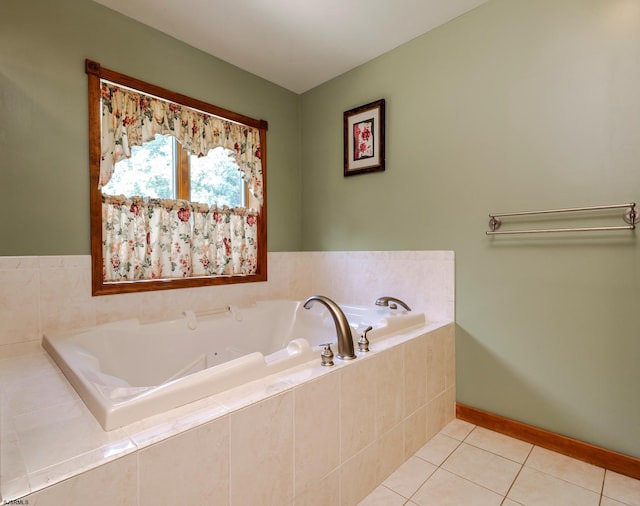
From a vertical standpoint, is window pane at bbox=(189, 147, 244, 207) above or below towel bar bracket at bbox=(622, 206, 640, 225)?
above

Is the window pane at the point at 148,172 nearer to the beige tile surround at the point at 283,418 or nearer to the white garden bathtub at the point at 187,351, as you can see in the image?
the beige tile surround at the point at 283,418

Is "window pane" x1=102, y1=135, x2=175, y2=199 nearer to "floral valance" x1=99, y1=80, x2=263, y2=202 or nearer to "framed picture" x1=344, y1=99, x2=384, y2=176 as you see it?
"floral valance" x1=99, y1=80, x2=263, y2=202

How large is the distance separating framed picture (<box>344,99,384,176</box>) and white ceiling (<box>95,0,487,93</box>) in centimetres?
38

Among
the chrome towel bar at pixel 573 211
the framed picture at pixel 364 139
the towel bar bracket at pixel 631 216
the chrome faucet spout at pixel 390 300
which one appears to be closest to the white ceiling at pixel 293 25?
the framed picture at pixel 364 139

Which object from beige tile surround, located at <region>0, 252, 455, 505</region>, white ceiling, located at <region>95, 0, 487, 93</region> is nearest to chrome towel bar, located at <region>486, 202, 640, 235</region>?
beige tile surround, located at <region>0, 252, 455, 505</region>

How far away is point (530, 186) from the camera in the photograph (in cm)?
182

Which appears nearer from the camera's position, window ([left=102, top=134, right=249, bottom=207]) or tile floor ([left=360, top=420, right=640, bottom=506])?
tile floor ([left=360, top=420, right=640, bottom=506])

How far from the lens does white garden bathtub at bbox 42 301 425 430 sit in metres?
0.99

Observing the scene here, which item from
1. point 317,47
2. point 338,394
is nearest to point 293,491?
point 338,394

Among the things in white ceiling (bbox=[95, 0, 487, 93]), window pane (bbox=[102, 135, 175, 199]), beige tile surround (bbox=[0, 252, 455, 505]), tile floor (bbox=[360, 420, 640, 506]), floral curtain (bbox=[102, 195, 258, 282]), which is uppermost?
white ceiling (bbox=[95, 0, 487, 93])

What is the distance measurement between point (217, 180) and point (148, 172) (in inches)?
19.1

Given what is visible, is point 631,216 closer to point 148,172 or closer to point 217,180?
point 217,180

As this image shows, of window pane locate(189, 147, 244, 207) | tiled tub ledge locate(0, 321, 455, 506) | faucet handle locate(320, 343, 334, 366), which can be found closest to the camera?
tiled tub ledge locate(0, 321, 455, 506)

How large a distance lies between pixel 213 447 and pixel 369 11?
2.32 m
